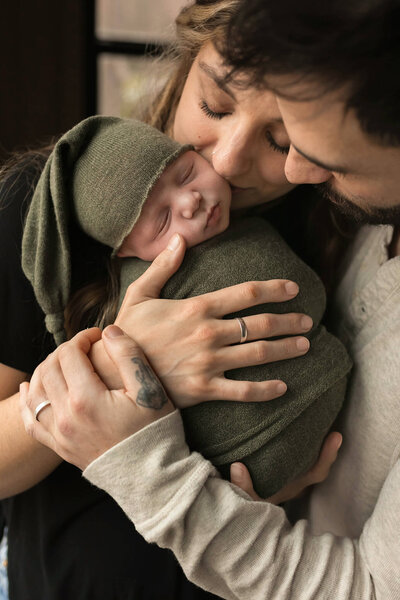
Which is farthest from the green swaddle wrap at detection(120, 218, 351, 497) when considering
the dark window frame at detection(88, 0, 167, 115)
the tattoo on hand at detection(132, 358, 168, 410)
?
the dark window frame at detection(88, 0, 167, 115)

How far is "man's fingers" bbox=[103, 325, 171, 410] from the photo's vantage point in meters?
0.95

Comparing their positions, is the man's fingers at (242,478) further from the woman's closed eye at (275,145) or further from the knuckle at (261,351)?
the woman's closed eye at (275,145)

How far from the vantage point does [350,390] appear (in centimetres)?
117

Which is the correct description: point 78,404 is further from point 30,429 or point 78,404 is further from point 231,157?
point 231,157

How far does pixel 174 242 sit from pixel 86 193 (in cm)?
19

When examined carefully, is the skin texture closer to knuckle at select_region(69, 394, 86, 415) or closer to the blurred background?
knuckle at select_region(69, 394, 86, 415)

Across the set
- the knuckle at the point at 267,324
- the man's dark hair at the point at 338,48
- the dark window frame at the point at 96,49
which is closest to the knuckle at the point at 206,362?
the knuckle at the point at 267,324

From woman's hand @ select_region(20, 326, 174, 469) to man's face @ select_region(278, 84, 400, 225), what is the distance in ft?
1.41

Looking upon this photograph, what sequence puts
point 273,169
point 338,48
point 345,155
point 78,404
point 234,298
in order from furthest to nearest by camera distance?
point 273,169 < point 234,298 < point 78,404 < point 345,155 < point 338,48

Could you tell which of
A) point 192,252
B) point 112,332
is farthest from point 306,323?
Answer: point 112,332

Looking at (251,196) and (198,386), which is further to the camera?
(251,196)

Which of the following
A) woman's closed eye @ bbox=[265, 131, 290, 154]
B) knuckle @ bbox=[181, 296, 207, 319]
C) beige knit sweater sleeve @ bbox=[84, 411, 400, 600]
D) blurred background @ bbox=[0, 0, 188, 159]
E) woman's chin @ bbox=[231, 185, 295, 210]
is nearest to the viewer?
beige knit sweater sleeve @ bbox=[84, 411, 400, 600]

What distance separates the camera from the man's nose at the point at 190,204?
1.11 metres

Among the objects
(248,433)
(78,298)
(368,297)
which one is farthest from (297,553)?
(78,298)
